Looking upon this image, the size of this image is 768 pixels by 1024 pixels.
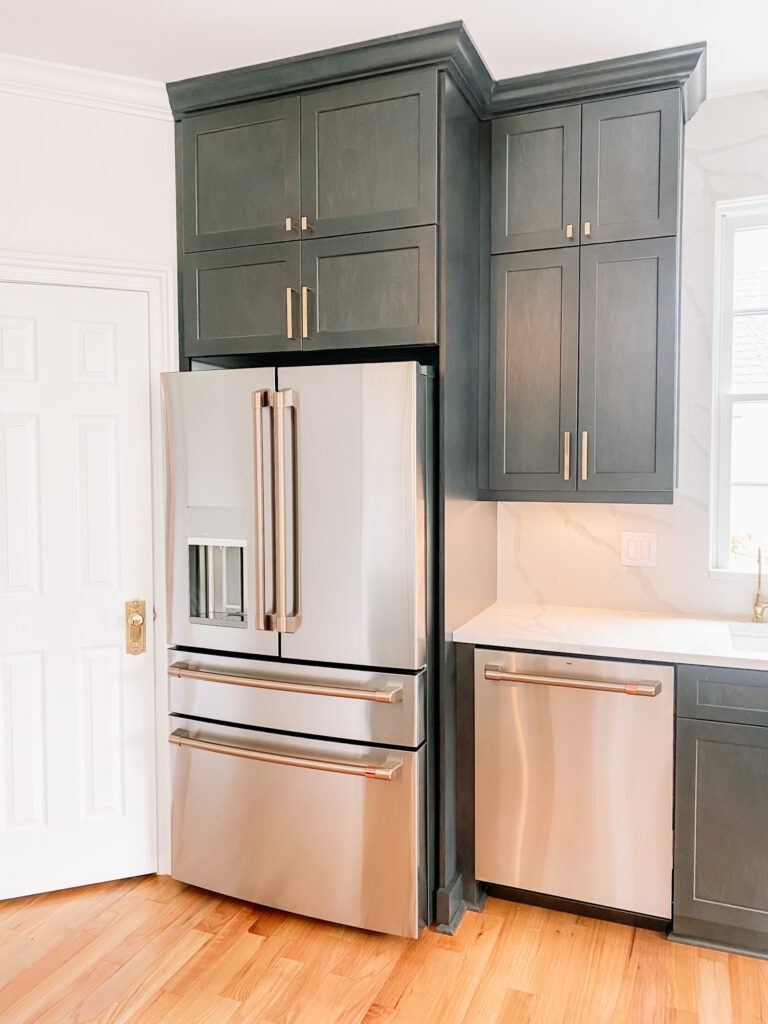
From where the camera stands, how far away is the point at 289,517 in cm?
235

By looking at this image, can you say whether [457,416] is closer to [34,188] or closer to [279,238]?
[279,238]

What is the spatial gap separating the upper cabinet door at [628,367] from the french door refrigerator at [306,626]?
623mm

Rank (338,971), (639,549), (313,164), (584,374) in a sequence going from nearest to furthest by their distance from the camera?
(338,971), (313,164), (584,374), (639,549)

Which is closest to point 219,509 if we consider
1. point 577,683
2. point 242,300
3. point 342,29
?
point 242,300

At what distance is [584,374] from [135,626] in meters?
1.72

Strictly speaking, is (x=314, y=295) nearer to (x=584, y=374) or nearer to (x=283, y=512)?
(x=283, y=512)

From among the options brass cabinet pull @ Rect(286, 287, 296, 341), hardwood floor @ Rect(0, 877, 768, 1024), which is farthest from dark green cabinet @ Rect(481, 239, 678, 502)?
hardwood floor @ Rect(0, 877, 768, 1024)

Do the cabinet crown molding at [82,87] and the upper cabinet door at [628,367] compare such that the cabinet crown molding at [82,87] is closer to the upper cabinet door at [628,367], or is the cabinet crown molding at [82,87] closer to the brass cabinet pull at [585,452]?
the upper cabinet door at [628,367]

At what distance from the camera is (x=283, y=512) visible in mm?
2344

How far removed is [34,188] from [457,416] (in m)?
1.52

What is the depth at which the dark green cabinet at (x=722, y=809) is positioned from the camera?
219 cm

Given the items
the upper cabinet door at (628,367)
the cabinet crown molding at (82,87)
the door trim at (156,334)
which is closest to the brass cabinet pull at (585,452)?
the upper cabinet door at (628,367)

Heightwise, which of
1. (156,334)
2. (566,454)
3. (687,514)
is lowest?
(687,514)

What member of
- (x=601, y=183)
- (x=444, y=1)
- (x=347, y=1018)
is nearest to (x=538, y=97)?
(x=601, y=183)
